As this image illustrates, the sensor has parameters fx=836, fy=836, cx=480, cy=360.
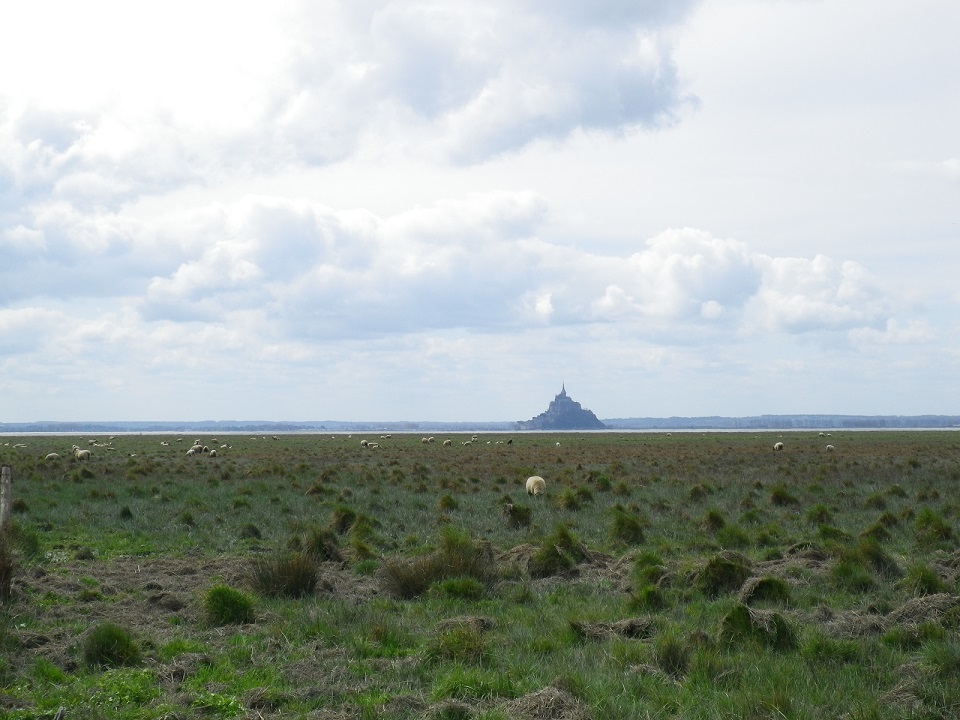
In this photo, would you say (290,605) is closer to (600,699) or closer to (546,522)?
(600,699)

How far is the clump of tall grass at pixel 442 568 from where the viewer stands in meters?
11.9

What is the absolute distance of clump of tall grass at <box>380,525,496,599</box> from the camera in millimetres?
11906

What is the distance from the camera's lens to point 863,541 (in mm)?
13250

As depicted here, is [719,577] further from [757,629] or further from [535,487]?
[535,487]

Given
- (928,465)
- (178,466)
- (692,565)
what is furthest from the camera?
(178,466)

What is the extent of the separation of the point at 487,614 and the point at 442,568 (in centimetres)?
196

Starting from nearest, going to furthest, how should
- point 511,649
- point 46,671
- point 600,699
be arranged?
point 600,699 < point 46,671 < point 511,649

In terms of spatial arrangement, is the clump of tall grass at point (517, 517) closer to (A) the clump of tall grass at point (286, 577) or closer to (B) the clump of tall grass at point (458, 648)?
(A) the clump of tall grass at point (286, 577)

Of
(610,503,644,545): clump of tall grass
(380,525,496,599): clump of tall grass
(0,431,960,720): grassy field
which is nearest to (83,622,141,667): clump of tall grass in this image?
(0,431,960,720): grassy field

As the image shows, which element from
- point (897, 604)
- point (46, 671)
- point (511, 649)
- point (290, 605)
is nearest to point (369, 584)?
point (290, 605)

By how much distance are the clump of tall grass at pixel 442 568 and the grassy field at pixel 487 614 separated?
1.3 inches

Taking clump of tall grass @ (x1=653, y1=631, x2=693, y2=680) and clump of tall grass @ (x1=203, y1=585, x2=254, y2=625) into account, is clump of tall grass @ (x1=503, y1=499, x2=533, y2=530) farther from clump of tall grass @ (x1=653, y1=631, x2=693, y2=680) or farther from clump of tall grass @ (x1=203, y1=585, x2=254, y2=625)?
clump of tall grass @ (x1=653, y1=631, x2=693, y2=680)

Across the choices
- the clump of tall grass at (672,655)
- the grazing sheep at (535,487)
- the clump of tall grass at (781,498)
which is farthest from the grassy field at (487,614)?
the grazing sheep at (535,487)

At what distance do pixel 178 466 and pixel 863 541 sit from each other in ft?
113
